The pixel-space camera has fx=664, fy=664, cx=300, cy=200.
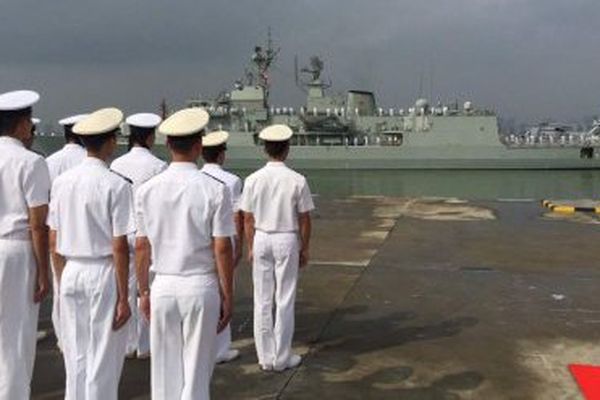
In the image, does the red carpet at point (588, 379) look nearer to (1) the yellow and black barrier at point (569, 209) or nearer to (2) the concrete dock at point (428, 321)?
(2) the concrete dock at point (428, 321)

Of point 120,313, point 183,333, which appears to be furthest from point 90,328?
point 183,333

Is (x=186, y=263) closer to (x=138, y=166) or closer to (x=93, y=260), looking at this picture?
(x=93, y=260)

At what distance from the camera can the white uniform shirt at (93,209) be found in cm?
328

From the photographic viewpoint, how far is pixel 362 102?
46438 millimetres

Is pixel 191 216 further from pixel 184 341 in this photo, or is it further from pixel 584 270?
pixel 584 270

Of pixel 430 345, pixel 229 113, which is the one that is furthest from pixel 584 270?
pixel 229 113

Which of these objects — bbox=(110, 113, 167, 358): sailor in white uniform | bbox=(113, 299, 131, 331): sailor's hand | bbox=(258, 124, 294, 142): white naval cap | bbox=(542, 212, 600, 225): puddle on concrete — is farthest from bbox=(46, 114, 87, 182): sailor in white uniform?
bbox=(542, 212, 600, 225): puddle on concrete

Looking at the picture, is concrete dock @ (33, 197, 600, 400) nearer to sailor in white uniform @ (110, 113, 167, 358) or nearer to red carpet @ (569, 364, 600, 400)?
red carpet @ (569, 364, 600, 400)

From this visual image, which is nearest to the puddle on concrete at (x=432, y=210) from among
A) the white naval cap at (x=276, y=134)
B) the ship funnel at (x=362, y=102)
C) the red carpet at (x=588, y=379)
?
the red carpet at (x=588, y=379)

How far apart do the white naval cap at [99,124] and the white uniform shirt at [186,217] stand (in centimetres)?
45

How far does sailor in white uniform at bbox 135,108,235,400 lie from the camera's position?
3098mm

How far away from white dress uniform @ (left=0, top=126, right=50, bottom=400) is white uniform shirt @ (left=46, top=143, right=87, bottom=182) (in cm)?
177

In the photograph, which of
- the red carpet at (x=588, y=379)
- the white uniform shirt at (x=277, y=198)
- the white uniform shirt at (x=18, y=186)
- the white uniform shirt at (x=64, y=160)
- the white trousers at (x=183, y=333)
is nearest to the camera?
the white trousers at (x=183, y=333)

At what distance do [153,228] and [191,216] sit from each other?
0.73 ft
